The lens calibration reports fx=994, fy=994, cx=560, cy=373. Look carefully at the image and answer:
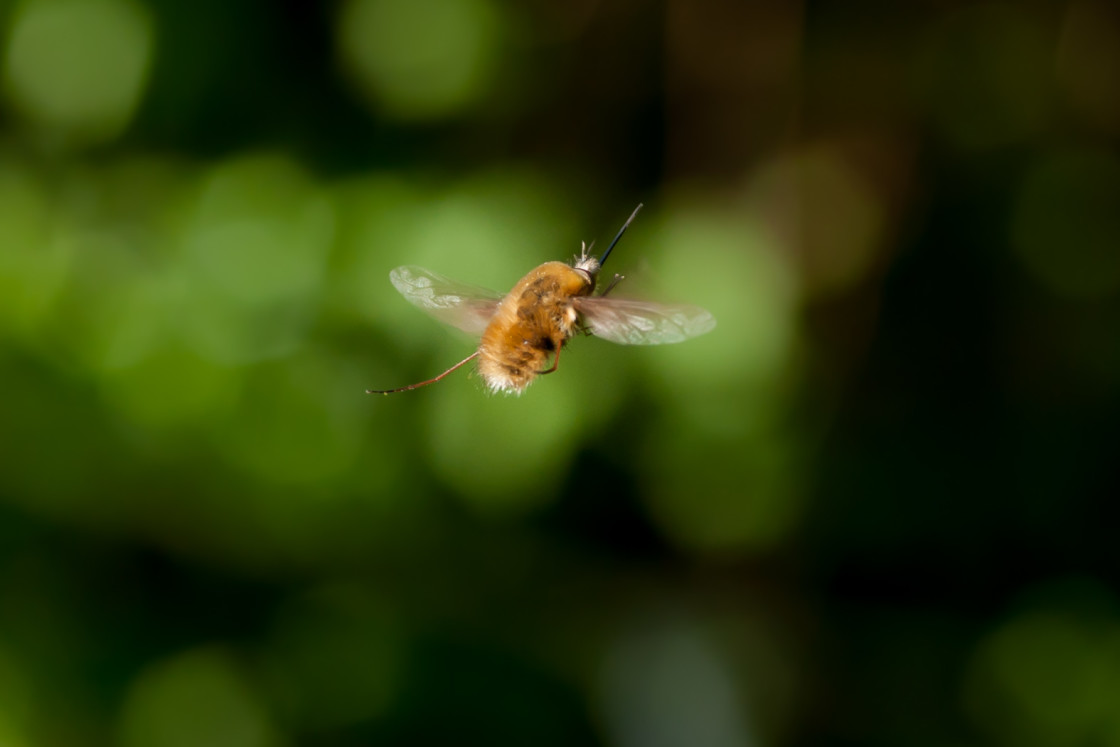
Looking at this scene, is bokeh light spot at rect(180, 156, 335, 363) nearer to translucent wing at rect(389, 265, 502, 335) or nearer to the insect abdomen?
translucent wing at rect(389, 265, 502, 335)

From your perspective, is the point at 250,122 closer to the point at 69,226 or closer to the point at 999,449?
the point at 69,226

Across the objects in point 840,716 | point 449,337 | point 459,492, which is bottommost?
point 840,716

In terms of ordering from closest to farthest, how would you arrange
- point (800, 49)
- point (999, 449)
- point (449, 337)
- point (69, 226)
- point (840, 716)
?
point (449, 337), point (69, 226), point (840, 716), point (999, 449), point (800, 49)

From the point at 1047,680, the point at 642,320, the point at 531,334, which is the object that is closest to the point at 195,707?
the point at 531,334

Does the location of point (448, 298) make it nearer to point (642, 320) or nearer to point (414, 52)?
point (642, 320)

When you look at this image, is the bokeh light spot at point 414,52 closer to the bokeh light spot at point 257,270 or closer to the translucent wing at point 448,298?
the bokeh light spot at point 257,270

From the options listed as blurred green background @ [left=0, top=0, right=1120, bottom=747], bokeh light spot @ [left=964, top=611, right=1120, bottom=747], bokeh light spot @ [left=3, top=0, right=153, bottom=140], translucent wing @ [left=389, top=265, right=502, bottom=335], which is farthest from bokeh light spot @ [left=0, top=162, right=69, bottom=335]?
bokeh light spot @ [left=964, top=611, right=1120, bottom=747]

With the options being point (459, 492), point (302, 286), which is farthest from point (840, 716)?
point (302, 286)

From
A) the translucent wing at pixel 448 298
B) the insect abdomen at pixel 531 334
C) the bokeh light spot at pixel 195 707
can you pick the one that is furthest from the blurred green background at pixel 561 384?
the insect abdomen at pixel 531 334
